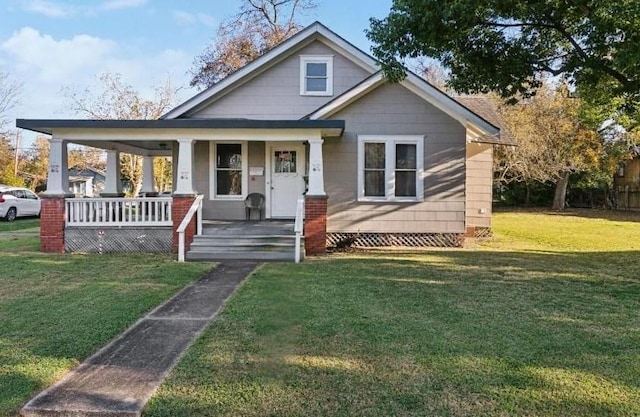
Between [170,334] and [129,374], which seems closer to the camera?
[129,374]

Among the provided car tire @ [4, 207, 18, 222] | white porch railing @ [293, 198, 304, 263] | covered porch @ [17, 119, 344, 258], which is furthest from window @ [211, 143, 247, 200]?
car tire @ [4, 207, 18, 222]

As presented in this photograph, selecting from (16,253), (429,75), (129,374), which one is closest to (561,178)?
(429,75)

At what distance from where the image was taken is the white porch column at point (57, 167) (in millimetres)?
11203

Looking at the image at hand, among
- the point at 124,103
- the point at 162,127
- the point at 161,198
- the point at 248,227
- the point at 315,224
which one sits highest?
the point at 124,103

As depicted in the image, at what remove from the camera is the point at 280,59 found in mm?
14109

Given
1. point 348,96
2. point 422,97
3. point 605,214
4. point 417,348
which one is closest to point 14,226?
point 348,96

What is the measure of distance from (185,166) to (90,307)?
217 inches

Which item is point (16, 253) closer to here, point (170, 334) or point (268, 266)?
point (268, 266)

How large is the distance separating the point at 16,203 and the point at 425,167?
19.5m

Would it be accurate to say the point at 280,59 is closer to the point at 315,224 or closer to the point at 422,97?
the point at 422,97

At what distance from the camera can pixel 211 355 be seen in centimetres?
443

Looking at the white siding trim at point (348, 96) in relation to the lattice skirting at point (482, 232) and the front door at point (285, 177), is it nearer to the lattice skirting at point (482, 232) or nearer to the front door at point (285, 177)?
the front door at point (285, 177)

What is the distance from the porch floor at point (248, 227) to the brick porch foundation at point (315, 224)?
45 centimetres

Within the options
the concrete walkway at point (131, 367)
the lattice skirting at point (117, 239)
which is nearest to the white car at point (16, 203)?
the lattice skirting at point (117, 239)
